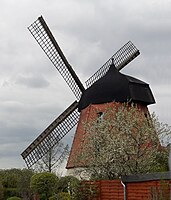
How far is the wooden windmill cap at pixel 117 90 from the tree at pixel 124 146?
5627mm

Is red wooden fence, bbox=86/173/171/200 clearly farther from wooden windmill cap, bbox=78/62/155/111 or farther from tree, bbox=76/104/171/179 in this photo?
wooden windmill cap, bbox=78/62/155/111

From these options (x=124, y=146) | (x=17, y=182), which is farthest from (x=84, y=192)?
(x=17, y=182)

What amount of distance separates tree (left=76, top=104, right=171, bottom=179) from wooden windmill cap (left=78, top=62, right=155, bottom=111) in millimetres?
5627

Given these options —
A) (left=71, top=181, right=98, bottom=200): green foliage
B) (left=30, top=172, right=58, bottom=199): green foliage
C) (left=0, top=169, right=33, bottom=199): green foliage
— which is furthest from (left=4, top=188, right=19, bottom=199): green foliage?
(left=71, top=181, right=98, bottom=200): green foliage

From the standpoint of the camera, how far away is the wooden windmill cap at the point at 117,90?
30.1 meters

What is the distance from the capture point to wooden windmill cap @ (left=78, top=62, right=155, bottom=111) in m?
30.1

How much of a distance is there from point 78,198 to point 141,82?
450 inches

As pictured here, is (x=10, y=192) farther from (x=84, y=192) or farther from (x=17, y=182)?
(x=84, y=192)

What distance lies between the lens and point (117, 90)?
3022 centimetres

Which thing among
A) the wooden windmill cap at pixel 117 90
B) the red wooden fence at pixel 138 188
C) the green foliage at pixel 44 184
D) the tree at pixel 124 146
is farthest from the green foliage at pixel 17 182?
the red wooden fence at pixel 138 188

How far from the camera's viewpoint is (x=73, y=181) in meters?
22.9

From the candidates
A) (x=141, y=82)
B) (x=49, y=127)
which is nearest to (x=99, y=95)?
(x=141, y=82)

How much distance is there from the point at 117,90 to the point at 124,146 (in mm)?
8395

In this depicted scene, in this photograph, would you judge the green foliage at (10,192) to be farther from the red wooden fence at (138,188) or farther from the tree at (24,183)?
the red wooden fence at (138,188)
